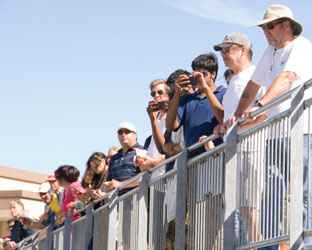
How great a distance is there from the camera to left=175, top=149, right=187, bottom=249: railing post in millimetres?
7512

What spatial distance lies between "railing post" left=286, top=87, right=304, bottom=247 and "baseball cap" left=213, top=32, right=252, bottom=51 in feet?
6.51

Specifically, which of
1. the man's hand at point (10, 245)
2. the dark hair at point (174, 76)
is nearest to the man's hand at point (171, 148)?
the dark hair at point (174, 76)

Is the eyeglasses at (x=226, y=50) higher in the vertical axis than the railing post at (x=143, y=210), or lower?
higher

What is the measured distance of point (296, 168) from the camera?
5.65 metres

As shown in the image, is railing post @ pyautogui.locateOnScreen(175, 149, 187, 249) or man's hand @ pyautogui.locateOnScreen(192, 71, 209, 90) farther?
man's hand @ pyautogui.locateOnScreen(192, 71, 209, 90)

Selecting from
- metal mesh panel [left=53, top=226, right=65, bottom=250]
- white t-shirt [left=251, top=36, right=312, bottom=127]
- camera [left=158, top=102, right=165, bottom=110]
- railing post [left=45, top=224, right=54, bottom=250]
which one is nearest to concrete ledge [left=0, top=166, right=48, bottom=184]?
railing post [left=45, top=224, right=54, bottom=250]

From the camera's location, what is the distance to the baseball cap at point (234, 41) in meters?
7.66

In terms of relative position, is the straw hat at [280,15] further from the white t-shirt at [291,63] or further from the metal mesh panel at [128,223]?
the metal mesh panel at [128,223]

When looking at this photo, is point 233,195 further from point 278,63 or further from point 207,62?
point 207,62

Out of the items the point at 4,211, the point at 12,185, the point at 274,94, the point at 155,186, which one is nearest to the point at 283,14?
the point at 274,94

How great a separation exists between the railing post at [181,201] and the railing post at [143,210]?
105 centimetres

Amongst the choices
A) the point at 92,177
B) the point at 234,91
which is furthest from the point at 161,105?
the point at 92,177

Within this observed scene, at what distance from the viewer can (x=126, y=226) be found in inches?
361

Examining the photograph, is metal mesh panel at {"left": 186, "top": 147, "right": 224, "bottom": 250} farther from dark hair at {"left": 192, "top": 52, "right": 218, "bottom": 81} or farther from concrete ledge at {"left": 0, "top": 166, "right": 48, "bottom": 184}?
concrete ledge at {"left": 0, "top": 166, "right": 48, "bottom": 184}
